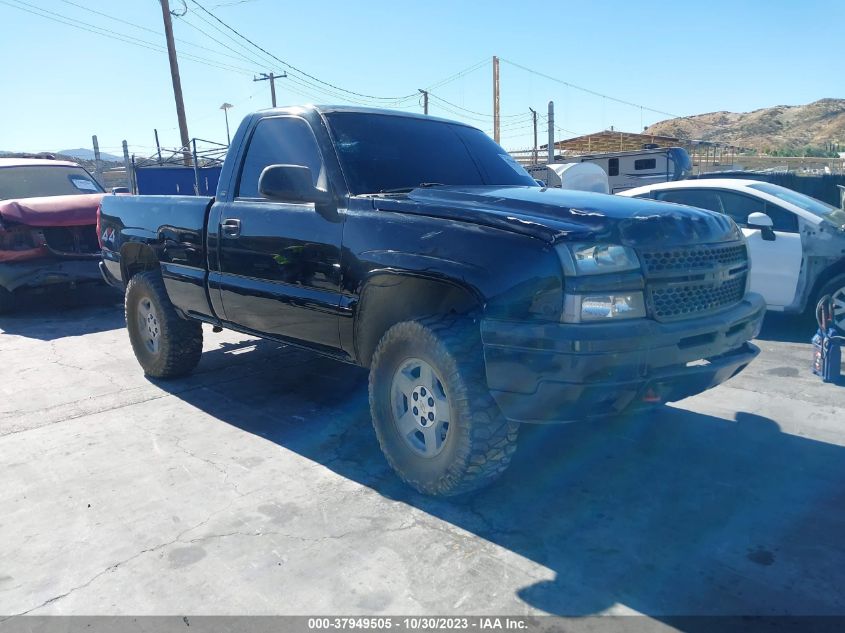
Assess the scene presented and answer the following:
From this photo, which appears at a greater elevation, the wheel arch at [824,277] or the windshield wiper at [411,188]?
the windshield wiper at [411,188]

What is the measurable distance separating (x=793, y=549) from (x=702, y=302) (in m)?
1.15

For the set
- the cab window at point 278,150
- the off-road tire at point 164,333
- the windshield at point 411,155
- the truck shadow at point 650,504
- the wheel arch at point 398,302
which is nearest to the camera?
the truck shadow at point 650,504

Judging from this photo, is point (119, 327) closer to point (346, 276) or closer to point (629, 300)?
point (346, 276)

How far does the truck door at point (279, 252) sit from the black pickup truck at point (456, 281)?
0.01 metres

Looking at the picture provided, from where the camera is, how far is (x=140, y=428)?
4641 mm

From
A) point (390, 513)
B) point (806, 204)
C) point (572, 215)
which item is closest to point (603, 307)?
point (572, 215)

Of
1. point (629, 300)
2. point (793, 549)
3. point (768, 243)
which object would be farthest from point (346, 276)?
point (768, 243)

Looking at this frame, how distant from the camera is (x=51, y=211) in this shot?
8.79m

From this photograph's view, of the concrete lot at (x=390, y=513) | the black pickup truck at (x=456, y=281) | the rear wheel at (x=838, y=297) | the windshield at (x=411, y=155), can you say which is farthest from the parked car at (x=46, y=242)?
the rear wheel at (x=838, y=297)

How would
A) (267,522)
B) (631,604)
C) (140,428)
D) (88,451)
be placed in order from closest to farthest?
(631,604) < (267,522) < (88,451) < (140,428)

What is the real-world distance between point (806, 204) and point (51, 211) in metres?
8.87

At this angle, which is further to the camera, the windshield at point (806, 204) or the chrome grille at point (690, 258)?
the windshield at point (806, 204)

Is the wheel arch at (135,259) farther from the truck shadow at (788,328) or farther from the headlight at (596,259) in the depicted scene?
the truck shadow at (788,328)

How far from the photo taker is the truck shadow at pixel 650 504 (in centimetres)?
263
